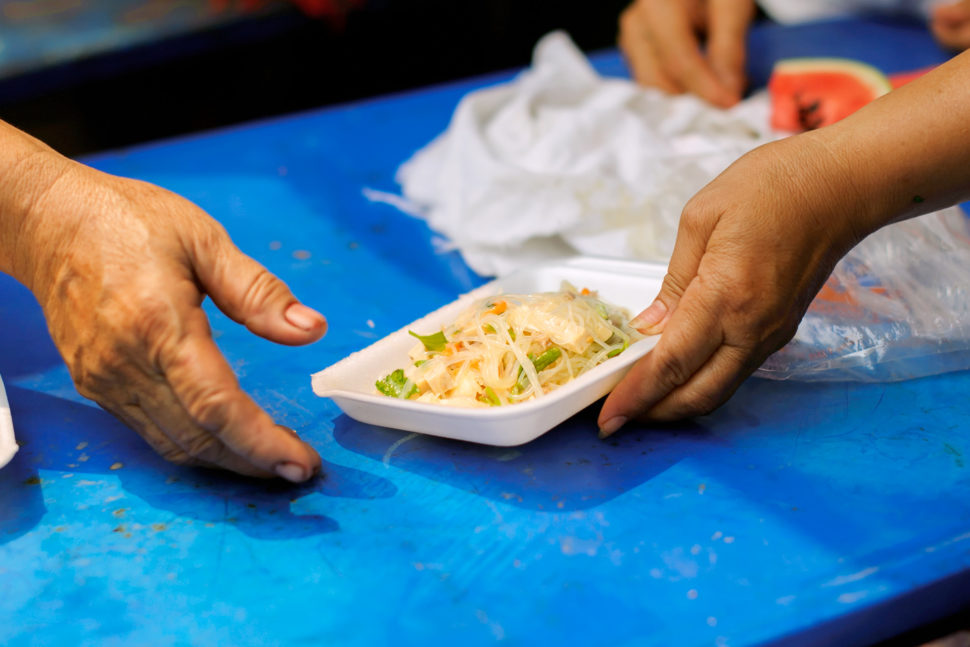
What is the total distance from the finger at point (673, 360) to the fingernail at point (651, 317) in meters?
0.05

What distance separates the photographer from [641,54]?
8.61 ft

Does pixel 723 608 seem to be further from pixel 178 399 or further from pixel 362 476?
pixel 178 399

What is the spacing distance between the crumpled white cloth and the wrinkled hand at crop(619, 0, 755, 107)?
122 mm

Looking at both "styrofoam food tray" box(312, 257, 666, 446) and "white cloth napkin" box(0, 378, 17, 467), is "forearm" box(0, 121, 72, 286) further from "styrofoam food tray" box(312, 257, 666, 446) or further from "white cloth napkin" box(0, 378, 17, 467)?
"styrofoam food tray" box(312, 257, 666, 446)

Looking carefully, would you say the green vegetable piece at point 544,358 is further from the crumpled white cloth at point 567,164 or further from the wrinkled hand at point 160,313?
the crumpled white cloth at point 567,164

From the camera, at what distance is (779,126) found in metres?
2.21

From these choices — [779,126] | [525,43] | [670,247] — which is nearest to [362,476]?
[670,247]

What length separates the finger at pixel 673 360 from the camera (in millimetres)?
1217

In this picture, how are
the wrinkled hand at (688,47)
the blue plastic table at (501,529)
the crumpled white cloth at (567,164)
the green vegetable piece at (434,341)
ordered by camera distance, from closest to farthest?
the blue plastic table at (501,529) → the green vegetable piece at (434,341) → the crumpled white cloth at (567,164) → the wrinkled hand at (688,47)

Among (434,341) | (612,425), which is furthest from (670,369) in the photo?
(434,341)

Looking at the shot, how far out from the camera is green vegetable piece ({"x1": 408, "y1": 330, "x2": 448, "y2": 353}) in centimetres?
136

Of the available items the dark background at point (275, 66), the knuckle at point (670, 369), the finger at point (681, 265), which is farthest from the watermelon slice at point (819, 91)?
the dark background at point (275, 66)

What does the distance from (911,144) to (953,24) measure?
69.9 inches

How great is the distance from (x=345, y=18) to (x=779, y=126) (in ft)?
7.40
